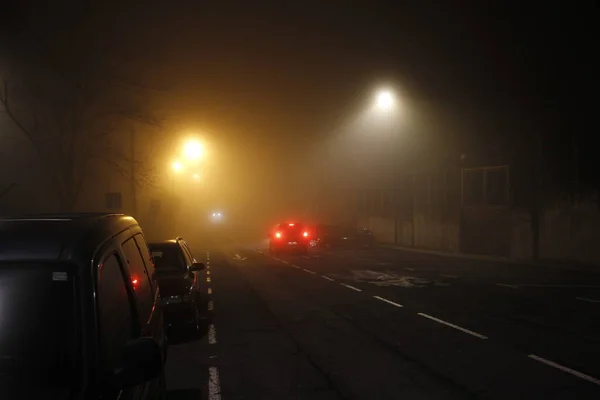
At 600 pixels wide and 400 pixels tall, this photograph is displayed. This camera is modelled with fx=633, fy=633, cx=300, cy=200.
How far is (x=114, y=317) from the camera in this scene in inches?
132

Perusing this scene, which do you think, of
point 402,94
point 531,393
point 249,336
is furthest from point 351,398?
point 402,94

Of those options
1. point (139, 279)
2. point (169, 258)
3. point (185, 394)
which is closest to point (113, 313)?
point (139, 279)

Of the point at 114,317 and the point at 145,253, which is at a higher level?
the point at 145,253

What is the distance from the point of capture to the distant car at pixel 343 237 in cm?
4272

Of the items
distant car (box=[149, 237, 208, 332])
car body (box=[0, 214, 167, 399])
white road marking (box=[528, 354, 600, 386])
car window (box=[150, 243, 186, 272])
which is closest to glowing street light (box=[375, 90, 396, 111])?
car window (box=[150, 243, 186, 272])

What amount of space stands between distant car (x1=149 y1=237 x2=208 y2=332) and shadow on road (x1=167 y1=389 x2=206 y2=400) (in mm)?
3615

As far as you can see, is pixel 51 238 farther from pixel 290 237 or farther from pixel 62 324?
pixel 290 237

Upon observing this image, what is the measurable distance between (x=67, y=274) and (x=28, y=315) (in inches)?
10.4

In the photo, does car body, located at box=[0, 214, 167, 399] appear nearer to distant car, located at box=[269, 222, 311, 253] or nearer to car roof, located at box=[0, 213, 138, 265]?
car roof, located at box=[0, 213, 138, 265]

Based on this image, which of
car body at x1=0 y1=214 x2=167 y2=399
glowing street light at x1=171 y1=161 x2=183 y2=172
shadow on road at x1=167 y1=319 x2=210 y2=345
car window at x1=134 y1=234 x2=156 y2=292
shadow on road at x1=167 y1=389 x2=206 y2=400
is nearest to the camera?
car body at x1=0 y1=214 x2=167 y2=399

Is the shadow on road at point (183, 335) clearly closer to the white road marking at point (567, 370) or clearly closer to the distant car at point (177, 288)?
the distant car at point (177, 288)

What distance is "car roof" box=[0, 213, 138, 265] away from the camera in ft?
10.1

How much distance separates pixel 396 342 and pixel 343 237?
32671 millimetres

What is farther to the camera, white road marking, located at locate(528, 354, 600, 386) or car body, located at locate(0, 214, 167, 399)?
white road marking, located at locate(528, 354, 600, 386)
